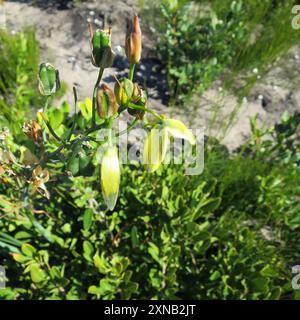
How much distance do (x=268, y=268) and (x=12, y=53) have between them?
1.58 metres

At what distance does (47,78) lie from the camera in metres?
0.64

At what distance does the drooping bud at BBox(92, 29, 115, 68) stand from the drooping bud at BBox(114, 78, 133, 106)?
5cm

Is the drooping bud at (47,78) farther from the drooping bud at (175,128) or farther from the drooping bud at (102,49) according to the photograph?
the drooping bud at (175,128)

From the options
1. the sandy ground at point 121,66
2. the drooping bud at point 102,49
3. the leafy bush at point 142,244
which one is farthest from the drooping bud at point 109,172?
the sandy ground at point 121,66

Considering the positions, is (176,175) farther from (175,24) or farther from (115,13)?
(115,13)

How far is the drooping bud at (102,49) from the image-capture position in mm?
565

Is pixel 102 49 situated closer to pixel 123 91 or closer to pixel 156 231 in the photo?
pixel 123 91

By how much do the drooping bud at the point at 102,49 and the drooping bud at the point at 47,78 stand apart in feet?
0.33

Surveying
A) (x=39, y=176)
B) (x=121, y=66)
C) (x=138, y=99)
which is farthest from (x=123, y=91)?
(x=121, y=66)

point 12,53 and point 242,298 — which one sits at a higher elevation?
point 12,53

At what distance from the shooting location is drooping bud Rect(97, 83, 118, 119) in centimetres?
59

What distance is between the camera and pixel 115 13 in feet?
7.66

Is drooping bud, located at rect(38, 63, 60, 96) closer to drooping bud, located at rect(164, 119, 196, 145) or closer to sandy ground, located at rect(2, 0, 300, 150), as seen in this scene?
drooping bud, located at rect(164, 119, 196, 145)
